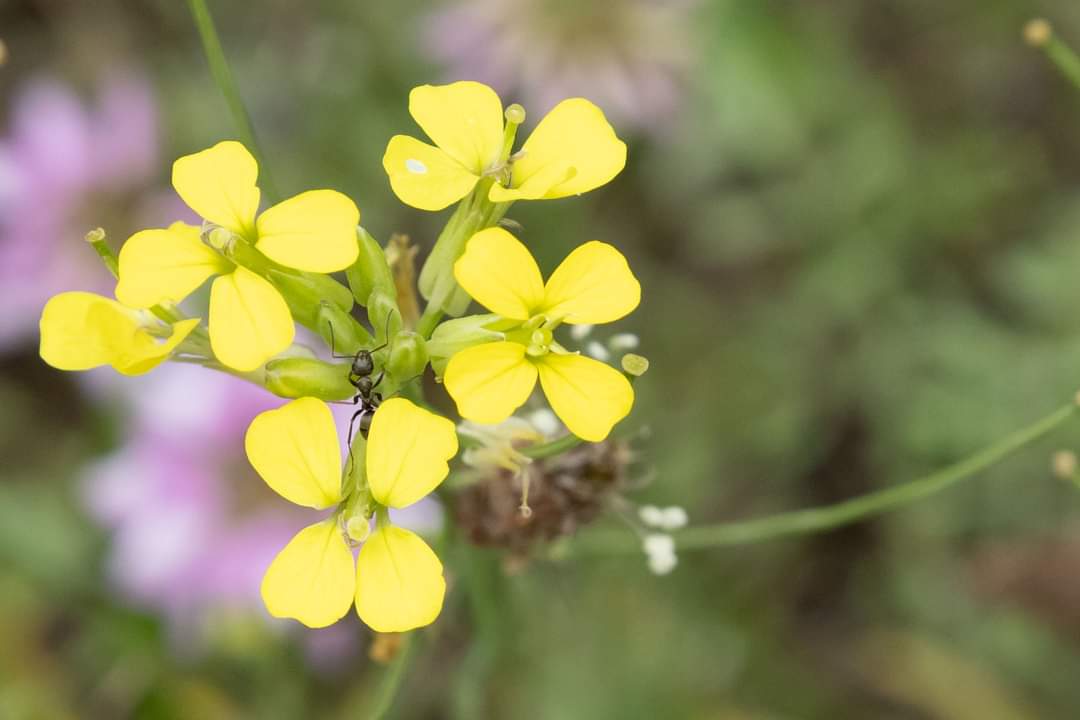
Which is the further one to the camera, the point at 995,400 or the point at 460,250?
the point at 995,400

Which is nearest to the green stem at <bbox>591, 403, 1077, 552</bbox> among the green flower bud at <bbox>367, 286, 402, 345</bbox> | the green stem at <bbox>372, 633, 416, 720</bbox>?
the green stem at <bbox>372, 633, 416, 720</bbox>

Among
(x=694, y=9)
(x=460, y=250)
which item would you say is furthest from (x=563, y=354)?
(x=694, y=9)

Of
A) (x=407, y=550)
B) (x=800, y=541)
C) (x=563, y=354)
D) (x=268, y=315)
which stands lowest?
(x=407, y=550)

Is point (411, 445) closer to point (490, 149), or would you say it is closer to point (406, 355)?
point (406, 355)

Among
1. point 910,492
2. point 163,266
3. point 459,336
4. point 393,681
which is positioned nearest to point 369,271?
point 459,336

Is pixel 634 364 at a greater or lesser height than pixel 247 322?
greater

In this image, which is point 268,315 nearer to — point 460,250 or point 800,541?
point 460,250
